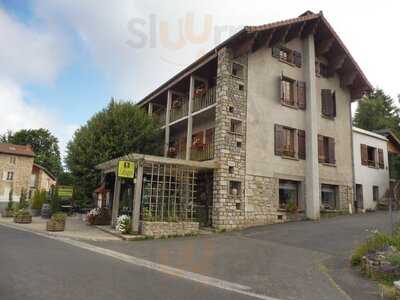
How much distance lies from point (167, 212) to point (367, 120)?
3001cm

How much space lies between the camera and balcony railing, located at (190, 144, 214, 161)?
1580cm

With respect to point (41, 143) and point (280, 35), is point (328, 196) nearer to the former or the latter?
point (280, 35)

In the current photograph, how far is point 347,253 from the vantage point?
30.6ft

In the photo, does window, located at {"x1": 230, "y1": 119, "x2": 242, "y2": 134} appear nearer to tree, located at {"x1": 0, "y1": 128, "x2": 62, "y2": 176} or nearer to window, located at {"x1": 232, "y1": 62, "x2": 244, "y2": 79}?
window, located at {"x1": 232, "y1": 62, "x2": 244, "y2": 79}

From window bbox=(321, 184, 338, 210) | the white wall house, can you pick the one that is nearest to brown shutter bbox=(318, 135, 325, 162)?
window bbox=(321, 184, 338, 210)

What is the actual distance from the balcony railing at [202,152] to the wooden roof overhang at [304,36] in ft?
13.0

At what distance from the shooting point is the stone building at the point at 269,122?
15000 mm

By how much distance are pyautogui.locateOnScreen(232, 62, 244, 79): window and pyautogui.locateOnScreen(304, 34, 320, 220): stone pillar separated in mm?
4297

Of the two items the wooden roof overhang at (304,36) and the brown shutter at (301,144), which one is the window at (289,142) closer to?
the brown shutter at (301,144)

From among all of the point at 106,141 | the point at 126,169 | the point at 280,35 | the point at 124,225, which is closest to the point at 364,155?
the point at 280,35

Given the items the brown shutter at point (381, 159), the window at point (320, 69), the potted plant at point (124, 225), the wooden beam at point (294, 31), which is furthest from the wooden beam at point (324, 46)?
the potted plant at point (124, 225)

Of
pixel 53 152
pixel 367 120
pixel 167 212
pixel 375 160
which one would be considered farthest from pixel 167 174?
pixel 53 152

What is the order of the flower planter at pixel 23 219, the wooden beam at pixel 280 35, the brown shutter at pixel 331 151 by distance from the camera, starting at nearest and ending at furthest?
the wooden beam at pixel 280 35, the flower planter at pixel 23 219, the brown shutter at pixel 331 151

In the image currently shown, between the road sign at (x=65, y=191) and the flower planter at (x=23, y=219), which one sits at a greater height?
the road sign at (x=65, y=191)
